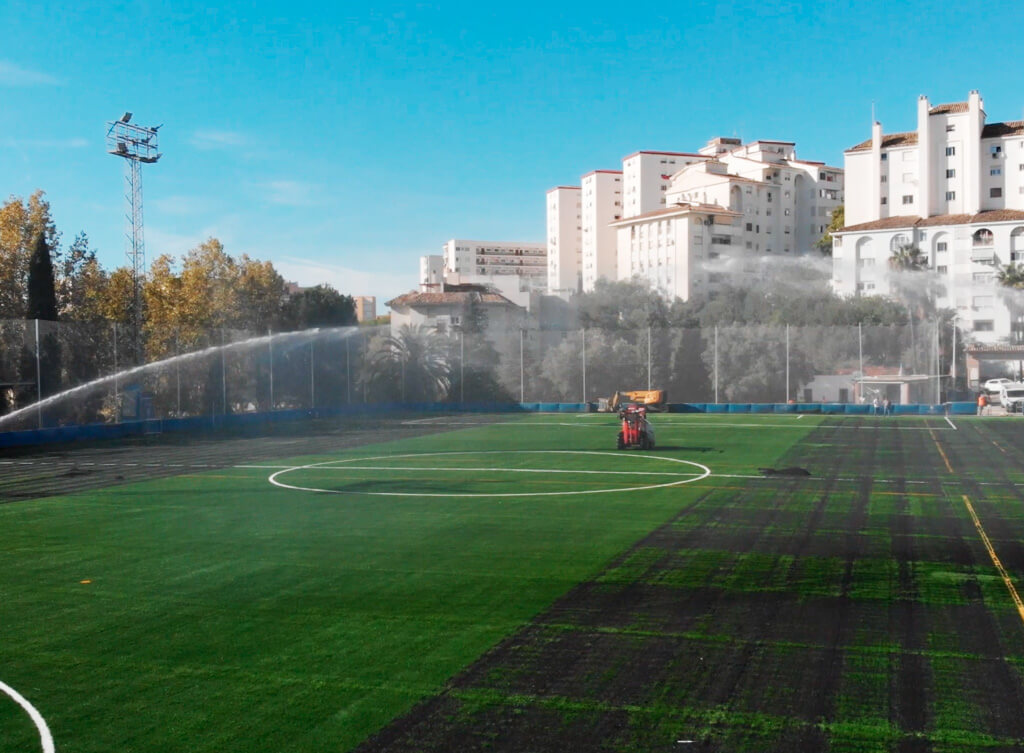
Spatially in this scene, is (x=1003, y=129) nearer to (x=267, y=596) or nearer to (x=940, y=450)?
(x=940, y=450)

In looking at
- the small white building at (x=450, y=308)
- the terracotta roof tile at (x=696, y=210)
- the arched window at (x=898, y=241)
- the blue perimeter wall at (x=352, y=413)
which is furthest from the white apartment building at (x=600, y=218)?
the blue perimeter wall at (x=352, y=413)

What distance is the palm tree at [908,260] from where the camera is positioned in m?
88.9

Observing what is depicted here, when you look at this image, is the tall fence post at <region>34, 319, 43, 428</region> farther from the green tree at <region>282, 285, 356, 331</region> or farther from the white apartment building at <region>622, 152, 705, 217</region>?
the white apartment building at <region>622, 152, 705, 217</region>

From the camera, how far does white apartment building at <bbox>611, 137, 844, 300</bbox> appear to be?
11212cm

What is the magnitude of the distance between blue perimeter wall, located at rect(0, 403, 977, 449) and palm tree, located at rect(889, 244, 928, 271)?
3959cm

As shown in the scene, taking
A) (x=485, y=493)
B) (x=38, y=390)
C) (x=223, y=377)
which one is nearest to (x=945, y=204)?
(x=223, y=377)

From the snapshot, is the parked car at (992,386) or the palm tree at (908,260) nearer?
the parked car at (992,386)

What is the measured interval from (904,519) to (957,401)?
42917 mm

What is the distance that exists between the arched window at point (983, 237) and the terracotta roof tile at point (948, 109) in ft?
42.1

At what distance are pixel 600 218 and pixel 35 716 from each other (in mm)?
138189

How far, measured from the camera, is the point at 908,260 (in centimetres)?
8894

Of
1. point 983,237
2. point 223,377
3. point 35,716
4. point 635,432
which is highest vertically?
point 983,237

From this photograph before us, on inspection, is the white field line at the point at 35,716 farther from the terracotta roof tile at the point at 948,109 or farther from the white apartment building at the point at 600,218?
the white apartment building at the point at 600,218

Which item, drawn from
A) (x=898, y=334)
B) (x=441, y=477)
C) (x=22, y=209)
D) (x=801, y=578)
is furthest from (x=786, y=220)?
(x=801, y=578)
